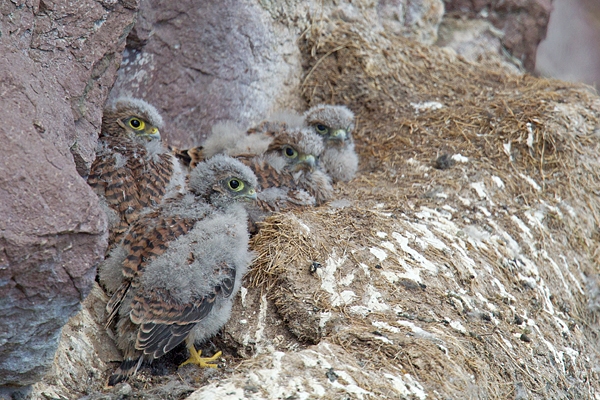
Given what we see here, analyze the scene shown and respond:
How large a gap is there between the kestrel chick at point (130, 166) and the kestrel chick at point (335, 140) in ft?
4.65

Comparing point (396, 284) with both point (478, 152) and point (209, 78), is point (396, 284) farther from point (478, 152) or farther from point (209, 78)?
point (209, 78)

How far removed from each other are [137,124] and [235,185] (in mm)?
910

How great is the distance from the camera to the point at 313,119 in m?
5.82

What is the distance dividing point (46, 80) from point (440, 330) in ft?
8.09

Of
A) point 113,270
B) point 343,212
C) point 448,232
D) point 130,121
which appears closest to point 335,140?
point 343,212

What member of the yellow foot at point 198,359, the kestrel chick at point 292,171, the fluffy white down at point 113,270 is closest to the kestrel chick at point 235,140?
the kestrel chick at point 292,171

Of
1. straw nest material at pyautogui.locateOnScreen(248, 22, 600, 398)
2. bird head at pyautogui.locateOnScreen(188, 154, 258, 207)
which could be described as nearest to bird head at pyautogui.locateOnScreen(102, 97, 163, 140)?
bird head at pyautogui.locateOnScreen(188, 154, 258, 207)

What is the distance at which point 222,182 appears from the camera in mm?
4309

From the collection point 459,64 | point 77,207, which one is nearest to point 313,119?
point 459,64

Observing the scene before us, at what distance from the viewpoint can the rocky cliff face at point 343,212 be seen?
116 inches

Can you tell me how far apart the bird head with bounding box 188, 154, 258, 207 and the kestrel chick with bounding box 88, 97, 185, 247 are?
0.24m

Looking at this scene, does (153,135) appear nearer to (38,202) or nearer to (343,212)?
(343,212)

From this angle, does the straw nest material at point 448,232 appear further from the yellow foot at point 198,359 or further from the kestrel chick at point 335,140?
the yellow foot at point 198,359

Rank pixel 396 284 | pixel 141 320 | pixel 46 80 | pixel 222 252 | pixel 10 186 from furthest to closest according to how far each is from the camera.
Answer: pixel 396 284 < pixel 222 252 < pixel 141 320 < pixel 46 80 < pixel 10 186
